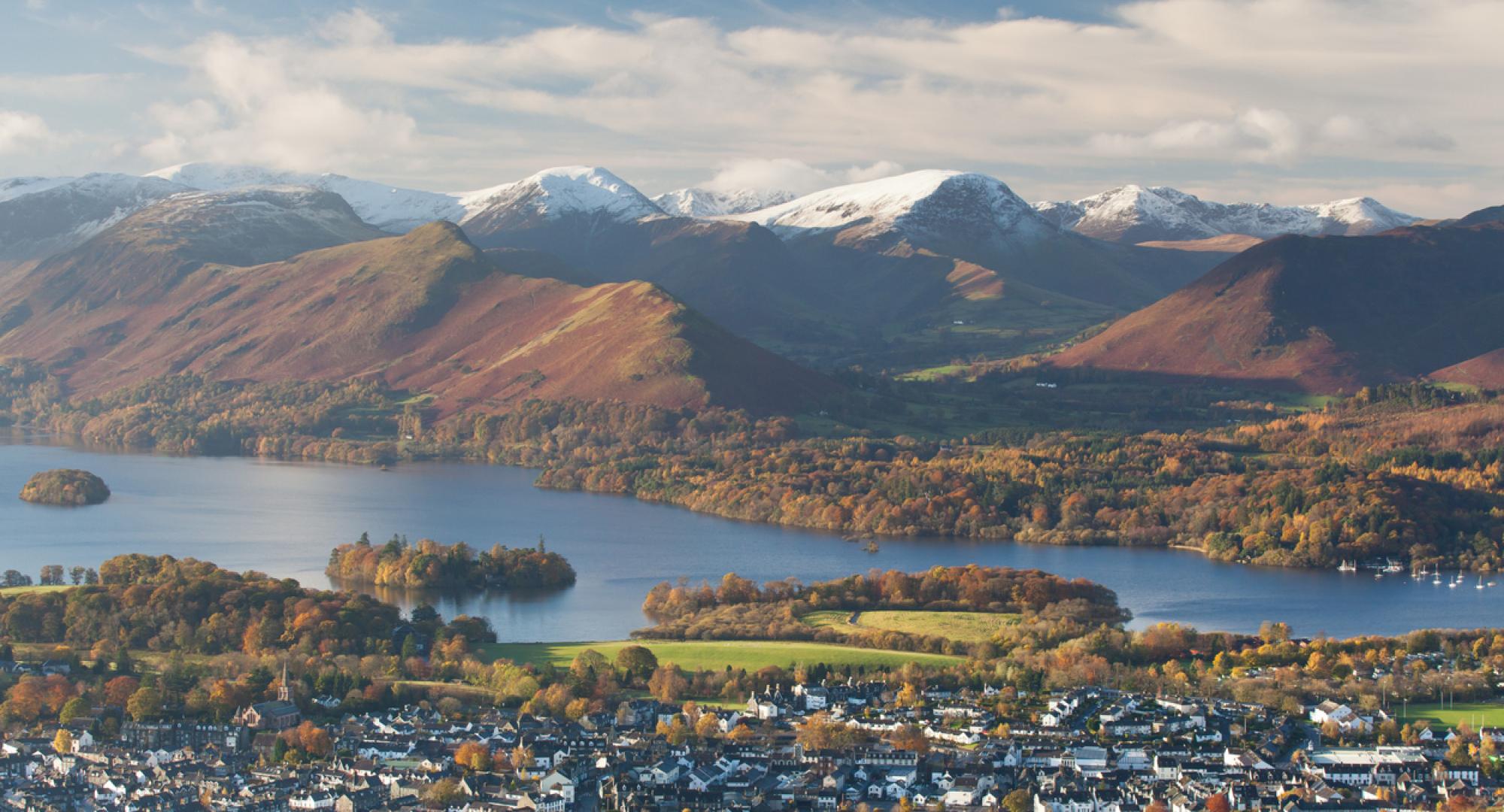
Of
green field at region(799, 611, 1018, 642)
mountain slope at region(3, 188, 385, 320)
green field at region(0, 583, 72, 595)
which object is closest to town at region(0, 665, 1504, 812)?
green field at region(799, 611, 1018, 642)

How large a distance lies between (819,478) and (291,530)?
25403 mm

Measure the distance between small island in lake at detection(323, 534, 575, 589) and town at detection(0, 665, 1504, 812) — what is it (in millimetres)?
21466

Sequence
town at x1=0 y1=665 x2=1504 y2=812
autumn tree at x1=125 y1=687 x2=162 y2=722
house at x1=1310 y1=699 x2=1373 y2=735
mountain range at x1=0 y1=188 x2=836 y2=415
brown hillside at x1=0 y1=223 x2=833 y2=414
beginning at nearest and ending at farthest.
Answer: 1. town at x1=0 y1=665 x2=1504 y2=812
2. house at x1=1310 y1=699 x2=1373 y2=735
3. autumn tree at x1=125 y1=687 x2=162 y2=722
4. brown hillside at x1=0 y1=223 x2=833 y2=414
5. mountain range at x1=0 y1=188 x2=836 y2=415

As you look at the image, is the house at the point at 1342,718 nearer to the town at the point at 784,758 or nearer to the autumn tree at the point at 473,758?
the town at the point at 784,758

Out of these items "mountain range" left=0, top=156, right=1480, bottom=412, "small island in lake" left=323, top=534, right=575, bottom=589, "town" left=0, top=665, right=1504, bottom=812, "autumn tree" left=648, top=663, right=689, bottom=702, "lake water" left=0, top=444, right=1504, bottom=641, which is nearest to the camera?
"town" left=0, top=665, right=1504, bottom=812

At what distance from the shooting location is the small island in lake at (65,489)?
87.5 metres

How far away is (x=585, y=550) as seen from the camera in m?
72.1

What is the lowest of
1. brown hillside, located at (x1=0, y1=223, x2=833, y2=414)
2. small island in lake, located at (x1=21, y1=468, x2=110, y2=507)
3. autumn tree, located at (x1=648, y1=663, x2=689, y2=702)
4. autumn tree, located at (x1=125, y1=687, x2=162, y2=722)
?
autumn tree, located at (x1=125, y1=687, x2=162, y2=722)

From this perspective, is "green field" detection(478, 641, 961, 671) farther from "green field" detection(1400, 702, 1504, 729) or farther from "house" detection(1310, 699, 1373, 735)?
"green field" detection(1400, 702, 1504, 729)

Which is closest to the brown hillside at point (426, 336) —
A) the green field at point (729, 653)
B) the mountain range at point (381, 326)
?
the mountain range at point (381, 326)

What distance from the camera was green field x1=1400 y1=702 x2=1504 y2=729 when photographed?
4044 centimetres

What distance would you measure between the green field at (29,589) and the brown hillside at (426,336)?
2349 inches

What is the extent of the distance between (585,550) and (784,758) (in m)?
35.9

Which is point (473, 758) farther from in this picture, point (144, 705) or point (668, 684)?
point (144, 705)
